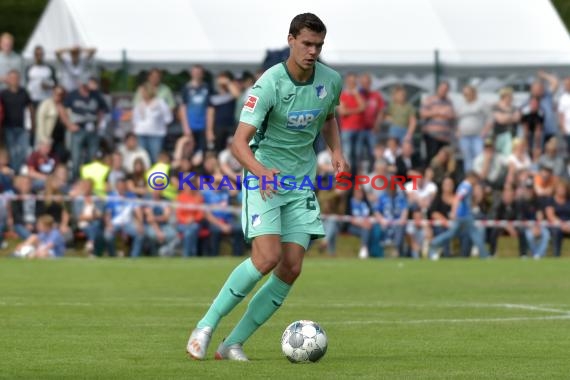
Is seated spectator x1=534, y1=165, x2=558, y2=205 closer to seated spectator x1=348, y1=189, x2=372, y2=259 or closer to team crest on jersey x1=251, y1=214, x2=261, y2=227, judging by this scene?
seated spectator x1=348, y1=189, x2=372, y2=259

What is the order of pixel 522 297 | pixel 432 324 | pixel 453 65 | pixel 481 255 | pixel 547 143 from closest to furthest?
pixel 432 324, pixel 522 297, pixel 481 255, pixel 547 143, pixel 453 65

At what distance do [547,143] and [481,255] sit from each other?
2.95 meters

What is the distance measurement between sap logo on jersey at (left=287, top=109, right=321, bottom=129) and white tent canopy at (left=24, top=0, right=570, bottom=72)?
802 inches

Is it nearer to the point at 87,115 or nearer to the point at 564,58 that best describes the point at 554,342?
the point at 87,115

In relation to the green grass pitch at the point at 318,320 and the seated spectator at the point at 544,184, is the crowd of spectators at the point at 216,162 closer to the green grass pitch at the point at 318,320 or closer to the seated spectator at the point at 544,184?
the seated spectator at the point at 544,184

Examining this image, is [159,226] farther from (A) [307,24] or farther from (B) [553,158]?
(A) [307,24]

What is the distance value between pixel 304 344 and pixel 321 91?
1636 mm

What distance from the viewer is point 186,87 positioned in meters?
27.2

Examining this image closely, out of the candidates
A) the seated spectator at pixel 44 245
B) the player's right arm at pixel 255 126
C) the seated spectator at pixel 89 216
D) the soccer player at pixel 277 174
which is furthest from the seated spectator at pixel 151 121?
the player's right arm at pixel 255 126

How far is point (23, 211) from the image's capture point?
25.0m

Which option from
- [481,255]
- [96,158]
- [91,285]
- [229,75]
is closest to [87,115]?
[96,158]

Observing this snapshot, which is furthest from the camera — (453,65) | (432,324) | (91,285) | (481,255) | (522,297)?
(453,65)

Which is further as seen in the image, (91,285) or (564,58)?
(564,58)

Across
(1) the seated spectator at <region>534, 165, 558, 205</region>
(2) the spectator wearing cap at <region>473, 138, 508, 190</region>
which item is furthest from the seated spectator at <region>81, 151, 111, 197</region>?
(1) the seated spectator at <region>534, 165, 558, 205</region>
